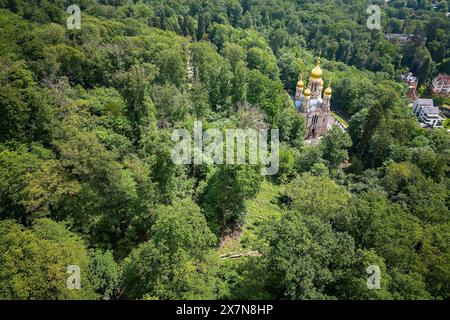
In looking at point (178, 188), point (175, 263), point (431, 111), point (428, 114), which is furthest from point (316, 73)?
point (175, 263)

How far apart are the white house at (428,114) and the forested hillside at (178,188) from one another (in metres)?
10.8

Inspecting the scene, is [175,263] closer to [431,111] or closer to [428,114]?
[428,114]

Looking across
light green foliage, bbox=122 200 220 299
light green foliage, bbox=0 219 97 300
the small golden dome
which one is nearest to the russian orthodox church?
the small golden dome

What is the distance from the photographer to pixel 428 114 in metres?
72.5

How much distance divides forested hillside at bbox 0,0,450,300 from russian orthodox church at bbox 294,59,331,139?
3.47 metres

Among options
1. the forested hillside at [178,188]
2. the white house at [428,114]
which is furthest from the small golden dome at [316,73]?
the white house at [428,114]

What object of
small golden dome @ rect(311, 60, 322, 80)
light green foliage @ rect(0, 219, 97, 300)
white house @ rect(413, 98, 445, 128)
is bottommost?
white house @ rect(413, 98, 445, 128)

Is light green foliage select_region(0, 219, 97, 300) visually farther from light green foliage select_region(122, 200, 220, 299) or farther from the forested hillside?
light green foliage select_region(122, 200, 220, 299)

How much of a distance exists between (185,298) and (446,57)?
100824 mm

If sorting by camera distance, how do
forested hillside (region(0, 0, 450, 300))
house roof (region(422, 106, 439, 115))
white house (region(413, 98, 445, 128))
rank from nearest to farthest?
forested hillside (region(0, 0, 450, 300)) < white house (region(413, 98, 445, 128)) < house roof (region(422, 106, 439, 115))

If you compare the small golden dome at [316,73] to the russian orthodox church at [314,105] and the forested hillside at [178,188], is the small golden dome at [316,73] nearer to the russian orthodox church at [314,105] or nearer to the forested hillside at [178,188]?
the russian orthodox church at [314,105]

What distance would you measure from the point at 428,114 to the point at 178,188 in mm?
62526

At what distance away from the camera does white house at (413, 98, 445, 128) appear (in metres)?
72.4
